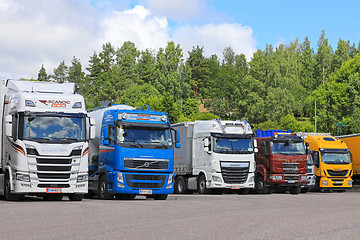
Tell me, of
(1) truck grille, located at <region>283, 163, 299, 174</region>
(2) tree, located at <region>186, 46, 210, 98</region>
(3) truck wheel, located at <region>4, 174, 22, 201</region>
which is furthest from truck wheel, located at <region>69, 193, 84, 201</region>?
(2) tree, located at <region>186, 46, 210, 98</region>

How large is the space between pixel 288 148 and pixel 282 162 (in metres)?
0.86

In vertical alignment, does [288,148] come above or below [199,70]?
below

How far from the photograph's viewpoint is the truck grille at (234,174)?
28.3m

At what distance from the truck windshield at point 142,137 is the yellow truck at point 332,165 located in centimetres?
1433

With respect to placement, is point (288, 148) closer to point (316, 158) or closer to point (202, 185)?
point (316, 158)

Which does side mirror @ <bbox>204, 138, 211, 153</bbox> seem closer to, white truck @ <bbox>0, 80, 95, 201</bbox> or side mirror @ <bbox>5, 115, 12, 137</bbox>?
white truck @ <bbox>0, 80, 95, 201</bbox>

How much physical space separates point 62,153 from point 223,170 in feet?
34.0

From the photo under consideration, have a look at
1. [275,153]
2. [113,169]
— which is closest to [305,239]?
[113,169]

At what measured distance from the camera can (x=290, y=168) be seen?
30.9 metres

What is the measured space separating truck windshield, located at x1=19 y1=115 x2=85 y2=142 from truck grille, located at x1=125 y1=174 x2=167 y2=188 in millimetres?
2857

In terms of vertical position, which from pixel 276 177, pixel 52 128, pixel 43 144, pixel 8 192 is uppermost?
pixel 52 128

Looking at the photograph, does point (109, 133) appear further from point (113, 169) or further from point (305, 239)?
point (305, 239)

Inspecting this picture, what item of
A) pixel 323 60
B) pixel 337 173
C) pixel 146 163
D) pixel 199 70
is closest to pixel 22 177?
pixel 146 163

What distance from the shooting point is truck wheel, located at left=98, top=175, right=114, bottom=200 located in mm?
22845
